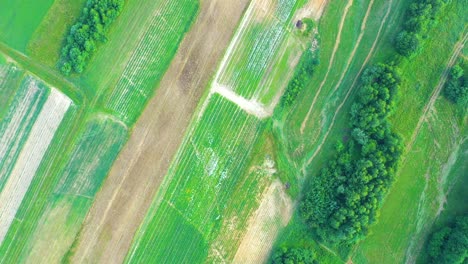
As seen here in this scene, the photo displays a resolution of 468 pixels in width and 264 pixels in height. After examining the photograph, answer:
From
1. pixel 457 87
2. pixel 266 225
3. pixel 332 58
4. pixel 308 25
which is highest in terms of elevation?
pixel 457 87

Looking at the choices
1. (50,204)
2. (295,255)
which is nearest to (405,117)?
(295,255)

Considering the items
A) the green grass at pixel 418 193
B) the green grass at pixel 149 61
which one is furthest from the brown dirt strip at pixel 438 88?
the green grass at pixel 149 61

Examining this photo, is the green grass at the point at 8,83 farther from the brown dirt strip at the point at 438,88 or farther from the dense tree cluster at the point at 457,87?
the dense tree cluster at the point at 457,87

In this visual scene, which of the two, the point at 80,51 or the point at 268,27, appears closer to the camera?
the point at 80,51

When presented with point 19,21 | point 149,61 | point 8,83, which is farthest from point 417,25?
point 8,83

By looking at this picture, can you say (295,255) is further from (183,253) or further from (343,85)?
(343,85)

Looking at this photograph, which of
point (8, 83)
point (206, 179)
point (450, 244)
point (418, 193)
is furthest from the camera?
point (418, 193)

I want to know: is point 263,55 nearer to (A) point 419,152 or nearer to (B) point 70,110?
(A) point 419,152

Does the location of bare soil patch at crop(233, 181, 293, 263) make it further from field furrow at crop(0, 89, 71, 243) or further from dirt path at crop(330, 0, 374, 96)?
field furrow at crop(0, 89, 71, 243)
